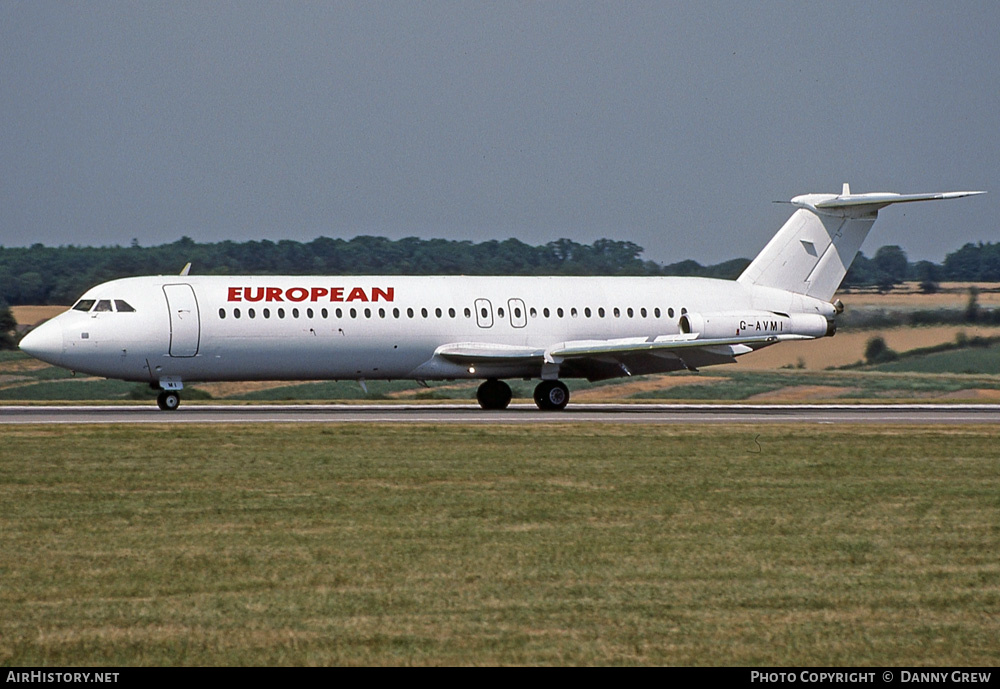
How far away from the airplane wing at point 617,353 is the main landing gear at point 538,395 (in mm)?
632

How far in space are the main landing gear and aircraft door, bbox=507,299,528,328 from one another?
173cm

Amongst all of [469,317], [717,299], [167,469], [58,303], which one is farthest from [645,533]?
[58,303]

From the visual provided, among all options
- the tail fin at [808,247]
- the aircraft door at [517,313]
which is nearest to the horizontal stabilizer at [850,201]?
the tail fin at [808,247]

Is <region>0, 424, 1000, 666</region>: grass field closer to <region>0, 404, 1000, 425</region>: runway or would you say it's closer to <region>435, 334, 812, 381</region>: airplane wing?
<region>0, 404, 1000, 425</region>: runway

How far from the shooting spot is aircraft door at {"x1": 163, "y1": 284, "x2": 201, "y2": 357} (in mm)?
36125

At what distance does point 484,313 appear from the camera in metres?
40.1

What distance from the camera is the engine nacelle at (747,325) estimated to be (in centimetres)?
4109

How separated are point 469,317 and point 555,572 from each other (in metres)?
26.6

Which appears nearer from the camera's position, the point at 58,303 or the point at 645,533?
the point at 645,533

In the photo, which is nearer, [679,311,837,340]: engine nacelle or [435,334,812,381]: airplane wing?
[435,334,812,381]: airplane wing

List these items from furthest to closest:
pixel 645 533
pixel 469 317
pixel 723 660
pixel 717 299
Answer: pixel 717 299
pixel 469 317
pixel 645 533
pixel 723 660

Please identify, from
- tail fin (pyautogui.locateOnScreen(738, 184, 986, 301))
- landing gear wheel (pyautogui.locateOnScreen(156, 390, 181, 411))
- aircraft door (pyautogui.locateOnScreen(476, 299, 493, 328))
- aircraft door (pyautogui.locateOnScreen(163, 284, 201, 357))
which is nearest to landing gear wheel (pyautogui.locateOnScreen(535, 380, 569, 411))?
aircraft door (pyautogui.locateOnScreen(476, 299, 493, 328))

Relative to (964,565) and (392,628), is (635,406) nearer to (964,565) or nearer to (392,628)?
(964,565)

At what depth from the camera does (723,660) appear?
10172 mm
